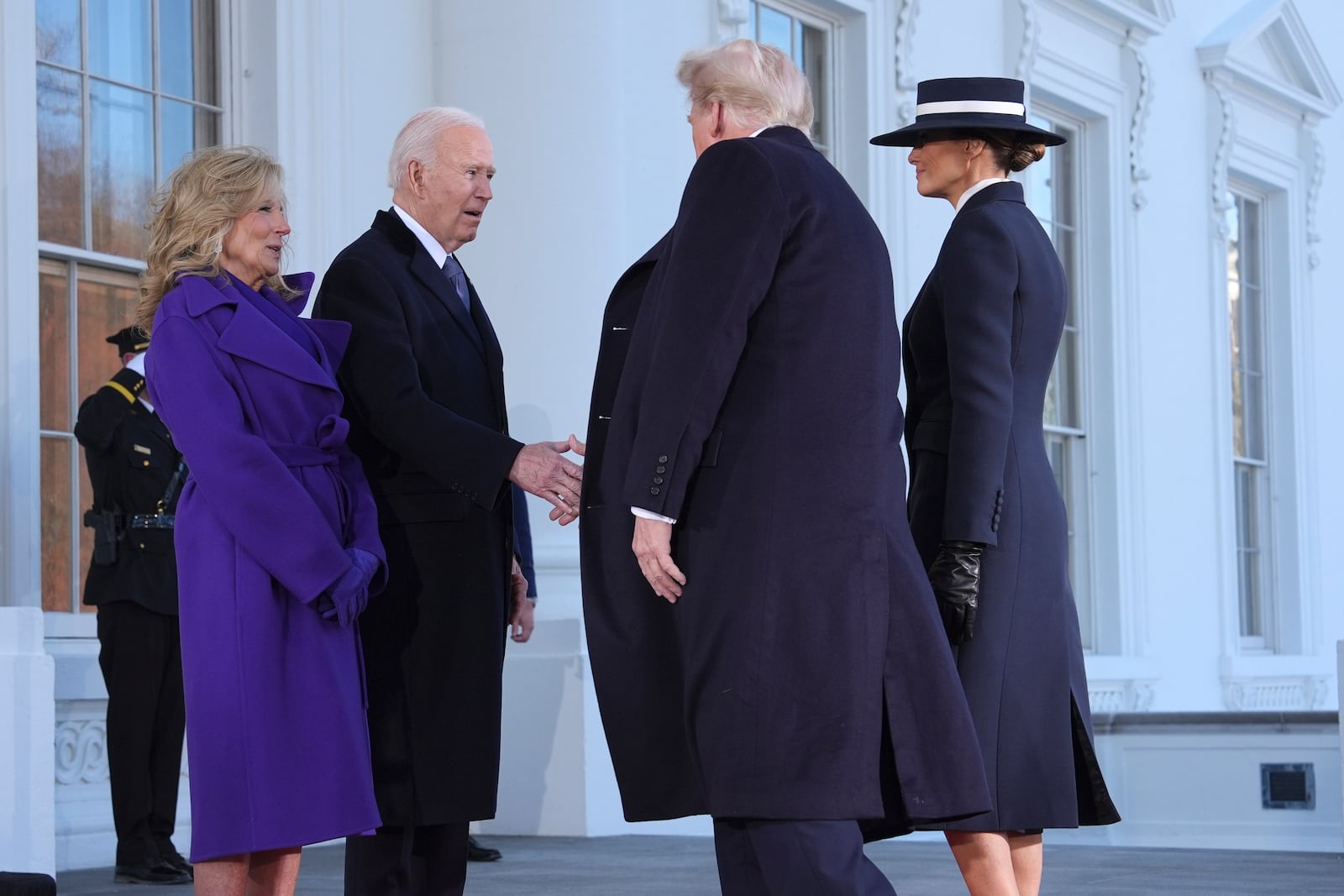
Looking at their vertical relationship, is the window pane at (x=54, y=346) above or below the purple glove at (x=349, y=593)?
above

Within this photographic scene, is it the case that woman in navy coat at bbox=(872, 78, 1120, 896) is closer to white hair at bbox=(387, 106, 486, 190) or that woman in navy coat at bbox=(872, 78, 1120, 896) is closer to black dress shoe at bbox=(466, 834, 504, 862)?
white hair at bbox=(387, 106, 486, 190)

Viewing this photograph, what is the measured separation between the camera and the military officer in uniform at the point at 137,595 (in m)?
5.12

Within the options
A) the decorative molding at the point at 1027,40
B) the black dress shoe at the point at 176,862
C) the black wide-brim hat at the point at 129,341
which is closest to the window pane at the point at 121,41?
the black wide-brim hat at the point at 129,341

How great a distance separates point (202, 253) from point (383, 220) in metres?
0.44

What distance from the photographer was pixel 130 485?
5203mm

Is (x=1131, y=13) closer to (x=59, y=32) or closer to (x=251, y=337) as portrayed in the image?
(x=59, y=32)

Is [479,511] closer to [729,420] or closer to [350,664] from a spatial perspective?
[350,664]

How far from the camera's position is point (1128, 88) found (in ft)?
36.4

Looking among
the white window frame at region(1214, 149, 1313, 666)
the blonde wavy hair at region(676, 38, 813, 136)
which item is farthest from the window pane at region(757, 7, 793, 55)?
the blonde wavy hair at region(676, 38, 813, 136)

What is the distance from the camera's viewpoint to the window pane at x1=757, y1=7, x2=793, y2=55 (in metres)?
8.37

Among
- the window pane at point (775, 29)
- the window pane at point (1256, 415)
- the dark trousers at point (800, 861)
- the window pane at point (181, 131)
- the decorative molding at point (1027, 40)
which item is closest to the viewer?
the dark trousers at point (800, 861)

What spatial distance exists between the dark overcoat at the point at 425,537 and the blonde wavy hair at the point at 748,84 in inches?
27.7

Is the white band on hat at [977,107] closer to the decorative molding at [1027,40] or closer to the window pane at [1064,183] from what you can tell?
the decorative molding at [1027,40]

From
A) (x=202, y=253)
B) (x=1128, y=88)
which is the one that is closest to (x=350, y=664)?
(x=202, y=253)
